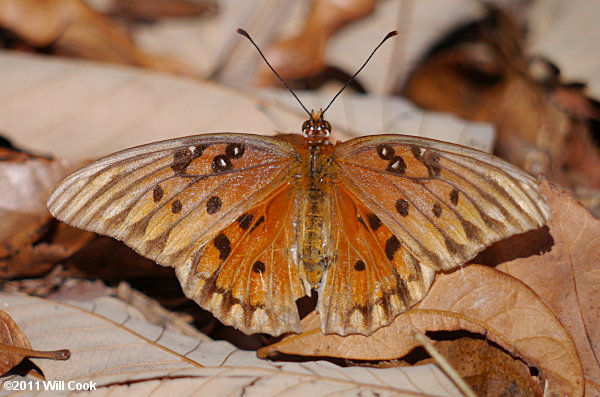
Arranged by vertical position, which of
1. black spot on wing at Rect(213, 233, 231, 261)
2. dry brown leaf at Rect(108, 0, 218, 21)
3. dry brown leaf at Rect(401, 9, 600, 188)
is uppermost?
dry brown leaf at Rect(108, 0, 218, 21)

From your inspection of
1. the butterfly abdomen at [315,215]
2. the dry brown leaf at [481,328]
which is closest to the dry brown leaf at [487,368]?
the dry brown leaf at [481,328]

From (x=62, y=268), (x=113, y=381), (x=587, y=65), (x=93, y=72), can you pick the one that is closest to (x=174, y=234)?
(x=113, y=381)

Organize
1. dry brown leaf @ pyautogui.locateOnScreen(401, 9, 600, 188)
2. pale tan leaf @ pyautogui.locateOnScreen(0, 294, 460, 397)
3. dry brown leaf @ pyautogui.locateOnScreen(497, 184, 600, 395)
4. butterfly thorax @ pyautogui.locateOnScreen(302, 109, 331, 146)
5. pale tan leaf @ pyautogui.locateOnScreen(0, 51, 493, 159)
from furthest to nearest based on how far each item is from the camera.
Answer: dry brown leaf @ pyautogui.locateOnScreen(401, 9, 600, 188) → pale tan leaf @ pyautogui.locateOnScreen(0, 51, 493, 159) → butterfly thorax @ pyautogui.locateOnScreen(302, 109, 331, 146) → dry brown leaf @ pyautogui.locateOnScreen(497, 184, 600, 395) → pale tan leaf @ pyautogui.locateOnScreen(0, 294, 460, 397)

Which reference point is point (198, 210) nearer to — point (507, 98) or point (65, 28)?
point (65, 28)

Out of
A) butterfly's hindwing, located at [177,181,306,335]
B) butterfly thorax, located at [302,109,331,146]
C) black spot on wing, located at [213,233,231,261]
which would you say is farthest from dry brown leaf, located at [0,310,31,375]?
butterfly thorax, located at [302,109,331,146]

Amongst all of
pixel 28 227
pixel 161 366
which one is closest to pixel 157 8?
pixel 28 227

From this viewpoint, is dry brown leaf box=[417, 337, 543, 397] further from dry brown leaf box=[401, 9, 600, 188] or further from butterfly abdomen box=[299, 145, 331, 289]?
dry brown leaf box=[401, 9, 600, 188]

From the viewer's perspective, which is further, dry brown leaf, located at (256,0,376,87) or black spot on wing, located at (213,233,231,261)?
dry brown leaf, located at (256,0,376,87)
